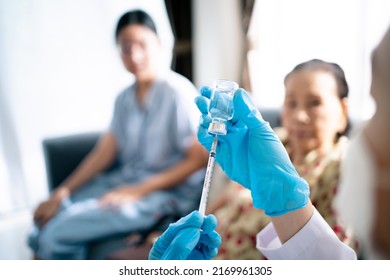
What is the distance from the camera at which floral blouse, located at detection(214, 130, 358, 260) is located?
3.19 feet

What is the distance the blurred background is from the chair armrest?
0.03 metres

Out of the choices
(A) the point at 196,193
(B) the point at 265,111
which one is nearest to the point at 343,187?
(B) the point at 265,111

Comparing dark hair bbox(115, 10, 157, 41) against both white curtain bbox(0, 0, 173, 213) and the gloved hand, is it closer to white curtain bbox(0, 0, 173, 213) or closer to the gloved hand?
white curtain bbox(0, 0, 173, 213)

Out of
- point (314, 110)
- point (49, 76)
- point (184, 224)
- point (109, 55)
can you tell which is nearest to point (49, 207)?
point (49, 76)

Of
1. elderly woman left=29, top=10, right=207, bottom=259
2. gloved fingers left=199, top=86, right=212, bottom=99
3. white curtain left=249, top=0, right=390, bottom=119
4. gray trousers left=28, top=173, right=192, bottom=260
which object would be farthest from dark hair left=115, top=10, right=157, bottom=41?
gloved fingers left=199, top=86, right=212, bottom=99

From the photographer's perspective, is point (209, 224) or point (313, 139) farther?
point (313, 139)

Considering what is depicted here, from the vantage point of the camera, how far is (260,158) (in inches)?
30.2

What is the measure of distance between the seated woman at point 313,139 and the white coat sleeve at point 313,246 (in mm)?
158

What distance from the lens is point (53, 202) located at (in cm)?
157

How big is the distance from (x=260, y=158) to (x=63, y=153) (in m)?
1.08

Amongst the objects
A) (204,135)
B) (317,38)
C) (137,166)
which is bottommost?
Answer: (137,166)

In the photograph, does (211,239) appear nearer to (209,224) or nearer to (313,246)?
(209,224)

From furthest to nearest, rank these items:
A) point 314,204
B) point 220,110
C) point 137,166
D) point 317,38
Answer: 1. point 137,166
2. point 317,38
3. point 314,204
4. point 220,110

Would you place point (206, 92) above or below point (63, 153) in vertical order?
above
